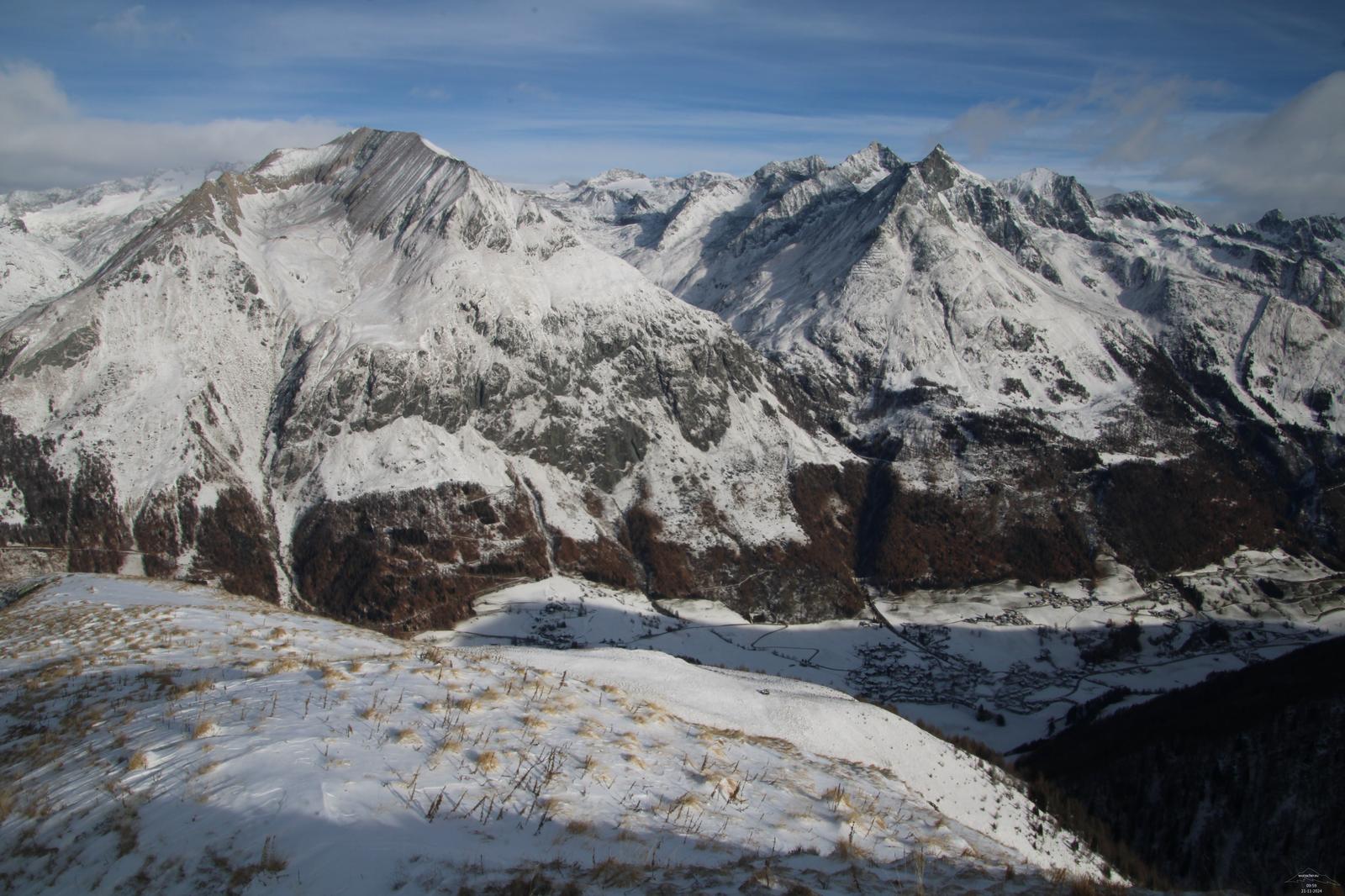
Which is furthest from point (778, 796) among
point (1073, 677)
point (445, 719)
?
point (1073, 677)

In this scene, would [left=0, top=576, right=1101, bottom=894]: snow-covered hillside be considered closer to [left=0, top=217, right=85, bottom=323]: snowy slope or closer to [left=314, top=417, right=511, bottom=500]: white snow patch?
[left=314, top=417, right=511, bottom=500]: white snow patch

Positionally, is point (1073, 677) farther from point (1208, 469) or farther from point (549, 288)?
point (549, 288)

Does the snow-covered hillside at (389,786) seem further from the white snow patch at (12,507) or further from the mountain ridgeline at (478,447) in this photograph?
the white snow patch at (12,507)

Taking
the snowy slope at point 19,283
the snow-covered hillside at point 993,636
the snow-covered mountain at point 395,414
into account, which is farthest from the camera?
the snowy slope at point 19,283

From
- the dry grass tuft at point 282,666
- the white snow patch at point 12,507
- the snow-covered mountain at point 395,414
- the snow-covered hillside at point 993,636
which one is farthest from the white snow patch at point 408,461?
the dry grass tuft at point 282,666

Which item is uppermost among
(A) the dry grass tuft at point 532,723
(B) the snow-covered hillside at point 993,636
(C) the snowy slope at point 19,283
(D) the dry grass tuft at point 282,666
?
(C) the snowy slope at point 19,283

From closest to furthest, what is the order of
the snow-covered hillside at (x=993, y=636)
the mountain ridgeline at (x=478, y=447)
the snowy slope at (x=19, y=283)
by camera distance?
the snow-covered hillside at (x=993, y=636) → the mountain ridgeline at (x=478, y=447) → the snowy slope at (x=19, y=283)

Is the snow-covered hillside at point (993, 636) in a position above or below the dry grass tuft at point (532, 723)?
below

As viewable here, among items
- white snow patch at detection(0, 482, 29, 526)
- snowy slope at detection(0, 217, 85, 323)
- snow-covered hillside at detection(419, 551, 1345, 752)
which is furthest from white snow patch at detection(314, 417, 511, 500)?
snowy slope at detection(0, 217, 85, 323)
